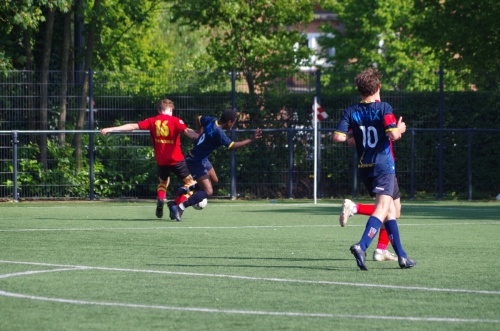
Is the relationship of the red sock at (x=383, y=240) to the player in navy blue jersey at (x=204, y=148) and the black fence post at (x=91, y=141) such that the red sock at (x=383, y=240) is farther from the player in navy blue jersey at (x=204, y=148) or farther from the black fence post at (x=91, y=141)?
the black fence post at (x=91, y=141)

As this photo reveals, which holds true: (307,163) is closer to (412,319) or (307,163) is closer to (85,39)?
(85,39)

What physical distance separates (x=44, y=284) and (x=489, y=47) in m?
21.4

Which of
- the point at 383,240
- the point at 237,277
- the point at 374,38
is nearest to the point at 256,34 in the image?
the point at 374,38

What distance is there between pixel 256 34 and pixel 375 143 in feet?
85.5

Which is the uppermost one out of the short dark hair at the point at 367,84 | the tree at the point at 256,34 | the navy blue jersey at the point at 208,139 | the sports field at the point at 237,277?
the tree at the point at 256,34

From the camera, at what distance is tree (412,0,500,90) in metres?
28.0

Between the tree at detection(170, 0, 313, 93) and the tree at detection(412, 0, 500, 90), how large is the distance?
19.9 feet

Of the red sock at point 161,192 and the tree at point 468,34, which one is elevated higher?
the tree at point 468,34

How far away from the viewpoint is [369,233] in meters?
10.1

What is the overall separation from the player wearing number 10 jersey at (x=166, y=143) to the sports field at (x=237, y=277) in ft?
4.38

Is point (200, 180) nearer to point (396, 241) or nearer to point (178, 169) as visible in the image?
point (178, 169)

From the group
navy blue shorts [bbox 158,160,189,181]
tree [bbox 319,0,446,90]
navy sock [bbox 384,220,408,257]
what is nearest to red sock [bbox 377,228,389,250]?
navy sock [bbox 384,220,408,257]

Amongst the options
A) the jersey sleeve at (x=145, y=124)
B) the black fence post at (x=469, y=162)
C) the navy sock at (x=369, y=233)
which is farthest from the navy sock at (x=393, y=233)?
the black fence post at (x=469, y=162)

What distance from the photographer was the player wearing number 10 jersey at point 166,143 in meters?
17.8
